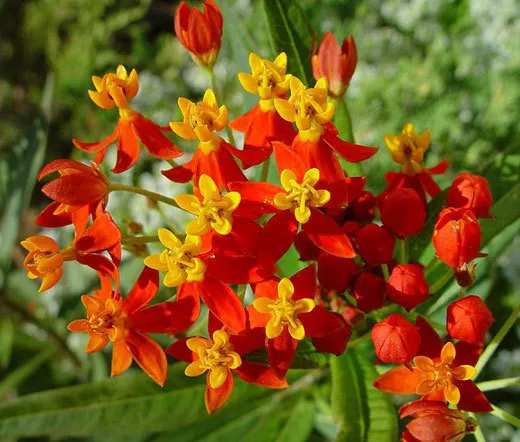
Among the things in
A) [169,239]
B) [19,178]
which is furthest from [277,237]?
[19,178]

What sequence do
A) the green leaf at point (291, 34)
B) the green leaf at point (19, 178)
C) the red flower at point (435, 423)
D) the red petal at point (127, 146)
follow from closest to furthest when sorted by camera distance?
the red flower at point (435, 423), the red petal at point (127, 146), the green leaf at point (291, 34), the green leaf at point (19, 178)

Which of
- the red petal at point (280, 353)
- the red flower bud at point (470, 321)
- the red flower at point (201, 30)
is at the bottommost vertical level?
the red flower bud at point (470, 321)

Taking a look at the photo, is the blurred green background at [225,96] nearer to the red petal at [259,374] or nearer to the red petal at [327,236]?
the red petal at [327,236]

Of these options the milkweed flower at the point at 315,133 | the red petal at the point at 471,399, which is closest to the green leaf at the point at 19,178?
the milkweed flower at the point at 315,133

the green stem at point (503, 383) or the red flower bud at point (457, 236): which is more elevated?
the red flower bud at point (457, 236)

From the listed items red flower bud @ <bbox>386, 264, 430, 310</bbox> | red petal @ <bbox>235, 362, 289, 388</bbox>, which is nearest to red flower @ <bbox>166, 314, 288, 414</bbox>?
red petal @ <bbox>235, 362, 289, 388</bbox>

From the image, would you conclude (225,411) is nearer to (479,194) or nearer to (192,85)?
(479,194)

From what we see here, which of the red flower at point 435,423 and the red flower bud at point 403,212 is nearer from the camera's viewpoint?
the red flower at point 435,423

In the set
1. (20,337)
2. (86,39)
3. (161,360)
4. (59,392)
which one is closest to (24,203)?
(20,337)

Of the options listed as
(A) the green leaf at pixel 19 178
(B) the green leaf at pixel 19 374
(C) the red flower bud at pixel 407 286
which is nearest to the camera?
(C) the red flower bud at pixel 407 286
